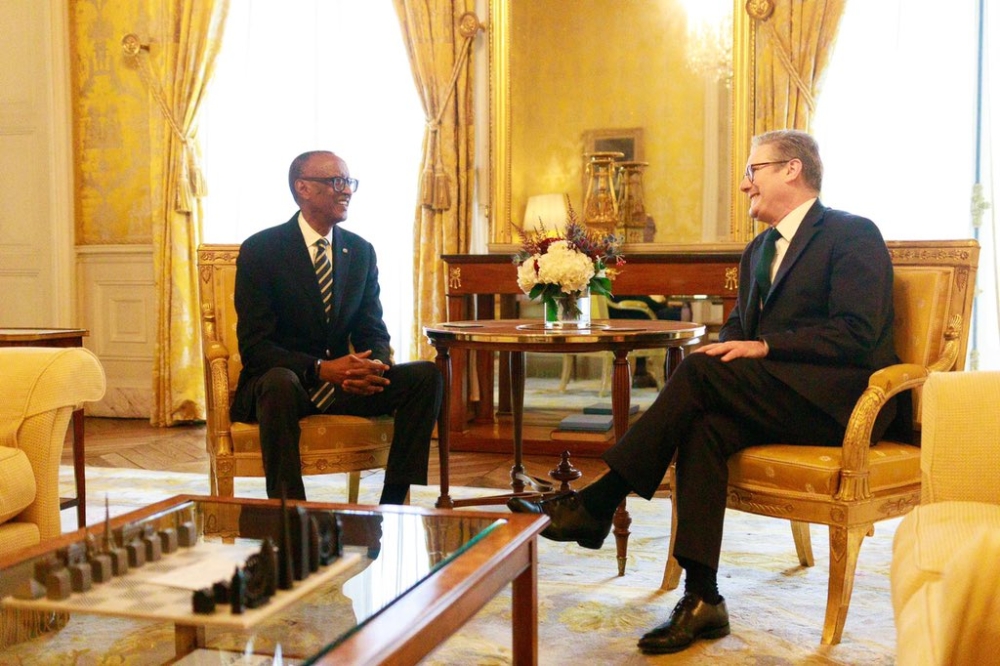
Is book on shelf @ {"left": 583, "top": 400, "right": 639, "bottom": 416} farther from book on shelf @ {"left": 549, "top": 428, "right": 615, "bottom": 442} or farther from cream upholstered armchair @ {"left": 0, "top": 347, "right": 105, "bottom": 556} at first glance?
cream upholstered armchair @ {"left": 0, "top": 347, "right": 105, "bottom": 556}

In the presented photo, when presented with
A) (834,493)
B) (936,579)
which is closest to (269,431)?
(834,493)

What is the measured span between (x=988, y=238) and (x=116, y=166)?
4.98m

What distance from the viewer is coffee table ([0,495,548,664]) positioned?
1.43 m

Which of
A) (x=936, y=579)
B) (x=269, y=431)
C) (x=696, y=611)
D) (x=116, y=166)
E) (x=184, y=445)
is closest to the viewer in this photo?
(x=936, y=579)

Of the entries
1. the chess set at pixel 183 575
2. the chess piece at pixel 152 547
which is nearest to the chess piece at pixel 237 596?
the chess set at pixel 183 575

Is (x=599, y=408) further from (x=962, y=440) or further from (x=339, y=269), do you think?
(x=962, y=440)

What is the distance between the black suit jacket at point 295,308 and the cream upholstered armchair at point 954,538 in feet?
6.17

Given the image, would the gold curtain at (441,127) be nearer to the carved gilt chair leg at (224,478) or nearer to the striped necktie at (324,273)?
the striped necktie at (324,273)

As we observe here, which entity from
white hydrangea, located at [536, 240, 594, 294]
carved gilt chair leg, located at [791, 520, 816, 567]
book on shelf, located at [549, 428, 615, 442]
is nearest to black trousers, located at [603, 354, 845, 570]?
carved gilt chair leg, located at [791, 520, 816, 567]

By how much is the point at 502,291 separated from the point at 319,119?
1719 millimetres

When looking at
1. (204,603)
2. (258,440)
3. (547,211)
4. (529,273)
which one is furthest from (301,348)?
(547,211)

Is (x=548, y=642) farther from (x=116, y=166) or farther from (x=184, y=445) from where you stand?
(x=116, y=166)

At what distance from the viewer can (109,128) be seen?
20.6 feet

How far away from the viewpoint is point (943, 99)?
16.0 feet
